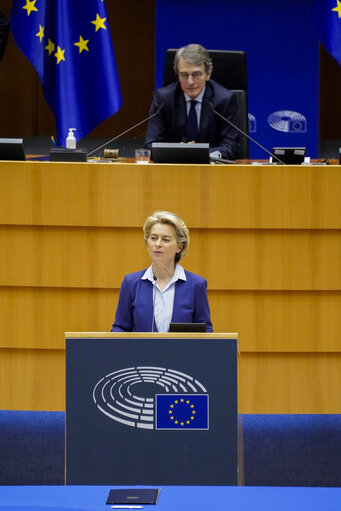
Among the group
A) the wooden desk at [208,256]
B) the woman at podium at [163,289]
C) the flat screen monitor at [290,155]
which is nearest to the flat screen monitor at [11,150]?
the wooden desk at [208,256]

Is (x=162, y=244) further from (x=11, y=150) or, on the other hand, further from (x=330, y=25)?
(x=330, y=25)

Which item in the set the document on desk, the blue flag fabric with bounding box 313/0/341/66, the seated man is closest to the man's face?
the seated man

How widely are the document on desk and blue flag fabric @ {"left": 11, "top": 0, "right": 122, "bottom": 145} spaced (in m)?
4.19

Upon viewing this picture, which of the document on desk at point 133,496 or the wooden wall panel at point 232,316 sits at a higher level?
the wooden wall panel at point 232,316

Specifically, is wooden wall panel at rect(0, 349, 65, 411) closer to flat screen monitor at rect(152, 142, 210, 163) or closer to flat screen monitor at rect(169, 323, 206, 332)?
flat screen monitor at rect(152, 142, 210, 163)

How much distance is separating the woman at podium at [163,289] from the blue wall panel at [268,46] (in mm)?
5861

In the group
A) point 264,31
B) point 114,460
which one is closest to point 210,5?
point 264,31

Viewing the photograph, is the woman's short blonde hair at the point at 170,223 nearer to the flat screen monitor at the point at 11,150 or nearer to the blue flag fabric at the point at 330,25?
the flat screen monitor at the point at 11,150

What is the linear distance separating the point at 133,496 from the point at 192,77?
3.83m

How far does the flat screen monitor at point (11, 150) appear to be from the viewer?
473 centimetres

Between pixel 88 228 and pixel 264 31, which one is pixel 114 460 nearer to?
pixel 88 228

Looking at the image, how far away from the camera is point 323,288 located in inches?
184

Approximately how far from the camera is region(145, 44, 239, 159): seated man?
5.95 metres

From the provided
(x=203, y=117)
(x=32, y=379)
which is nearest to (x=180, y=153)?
(x=203, y=117)
